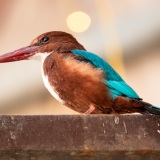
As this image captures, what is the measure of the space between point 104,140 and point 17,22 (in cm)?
475

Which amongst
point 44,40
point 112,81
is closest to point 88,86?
point 112,81

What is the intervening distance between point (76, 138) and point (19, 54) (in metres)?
1.18

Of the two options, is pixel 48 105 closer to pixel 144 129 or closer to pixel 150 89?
pixel 150 89

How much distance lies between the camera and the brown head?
3246mm

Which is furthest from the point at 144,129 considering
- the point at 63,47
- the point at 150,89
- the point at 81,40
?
the point at 81,40

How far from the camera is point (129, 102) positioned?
2.91m

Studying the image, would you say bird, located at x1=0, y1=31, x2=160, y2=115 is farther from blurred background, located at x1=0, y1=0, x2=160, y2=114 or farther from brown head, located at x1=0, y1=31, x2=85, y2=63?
blurred background, located at x1=0, y1=0, x2=160, y2=114

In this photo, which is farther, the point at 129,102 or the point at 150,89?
the point at 150,89

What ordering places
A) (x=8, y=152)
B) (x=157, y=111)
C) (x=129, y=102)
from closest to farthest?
(x=8, y=152), (x=157, y=111), (x=129, y=102)


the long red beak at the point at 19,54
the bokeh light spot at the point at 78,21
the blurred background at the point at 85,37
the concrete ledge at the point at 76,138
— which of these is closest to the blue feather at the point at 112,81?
the long red beak at the point at 19,54

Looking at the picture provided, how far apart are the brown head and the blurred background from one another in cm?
181

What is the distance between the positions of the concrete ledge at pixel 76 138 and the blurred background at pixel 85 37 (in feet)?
9.51

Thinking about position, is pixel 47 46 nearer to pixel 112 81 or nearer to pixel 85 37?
pixel 112 81

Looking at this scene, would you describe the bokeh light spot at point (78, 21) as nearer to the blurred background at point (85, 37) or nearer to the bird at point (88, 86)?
the blurred background at point (85, 37)
